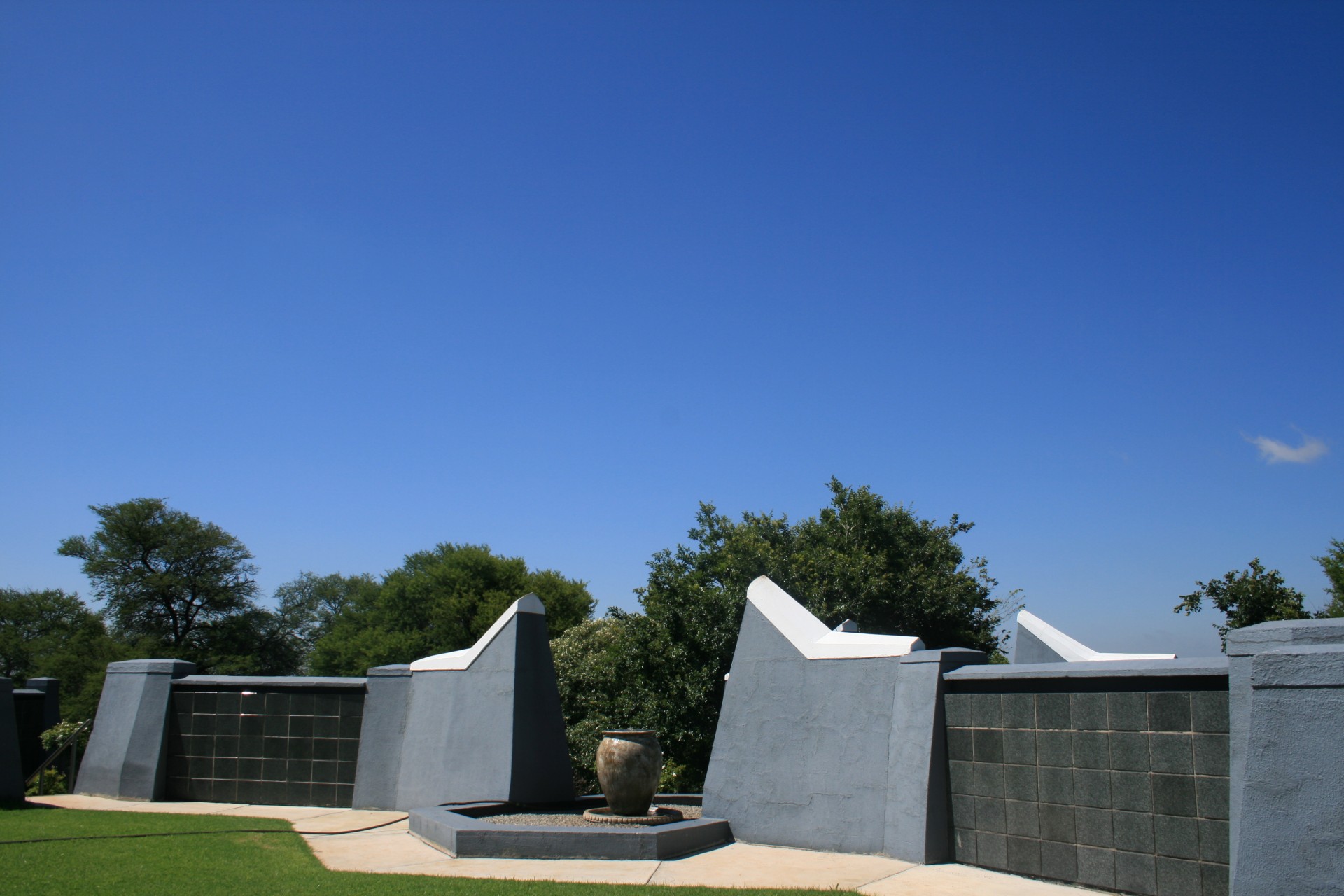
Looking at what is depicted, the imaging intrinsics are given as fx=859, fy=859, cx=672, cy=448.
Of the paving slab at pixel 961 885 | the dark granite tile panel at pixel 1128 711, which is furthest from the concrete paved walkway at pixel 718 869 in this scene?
the dark granite tile panel at pixel 1128 711

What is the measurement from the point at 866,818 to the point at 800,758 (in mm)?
870

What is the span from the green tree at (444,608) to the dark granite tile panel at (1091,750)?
35.4 m

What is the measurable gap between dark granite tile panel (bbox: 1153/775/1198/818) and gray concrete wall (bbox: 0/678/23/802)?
12.5 m

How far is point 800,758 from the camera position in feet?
27.8

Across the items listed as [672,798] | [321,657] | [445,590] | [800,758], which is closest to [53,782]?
[672,798]

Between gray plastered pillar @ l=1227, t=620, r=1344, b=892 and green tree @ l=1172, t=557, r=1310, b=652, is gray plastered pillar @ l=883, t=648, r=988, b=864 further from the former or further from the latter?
green tree @ l=1172, t=557, r=1310, b=652

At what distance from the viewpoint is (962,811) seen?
24.4 ft

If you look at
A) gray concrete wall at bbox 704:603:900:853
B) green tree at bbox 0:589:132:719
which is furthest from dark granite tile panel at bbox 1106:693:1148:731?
green tree at bbox 0:589:132:719

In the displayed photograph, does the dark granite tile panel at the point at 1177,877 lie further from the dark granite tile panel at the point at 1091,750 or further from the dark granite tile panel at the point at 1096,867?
the dark granite tile panel at the point at 1091,750

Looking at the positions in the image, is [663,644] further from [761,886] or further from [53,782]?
[761,886]

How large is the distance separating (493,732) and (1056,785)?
6468mm

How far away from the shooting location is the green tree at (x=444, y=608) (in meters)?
43.4

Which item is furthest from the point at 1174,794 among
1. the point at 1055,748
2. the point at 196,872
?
the point at 196,872

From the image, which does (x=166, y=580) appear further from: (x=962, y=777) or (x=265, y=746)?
(x=962, y=777)
